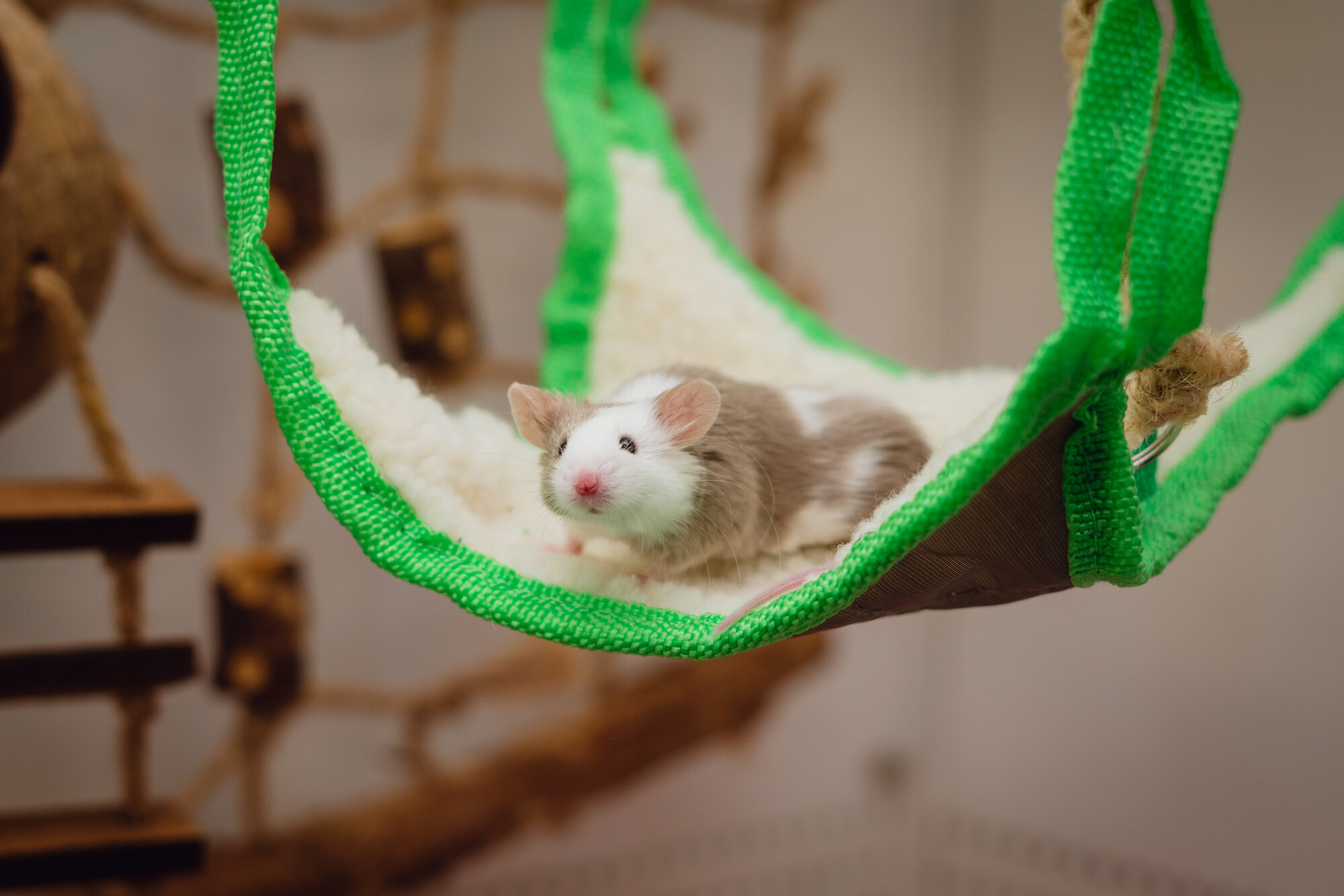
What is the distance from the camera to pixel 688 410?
1.98 feet

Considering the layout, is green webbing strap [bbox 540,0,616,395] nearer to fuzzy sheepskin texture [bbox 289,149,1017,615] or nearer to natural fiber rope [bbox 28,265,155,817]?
fuzzy sheepskin texture [bbox 289,149,1017,615]

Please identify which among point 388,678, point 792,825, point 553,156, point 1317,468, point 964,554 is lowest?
point 792,825

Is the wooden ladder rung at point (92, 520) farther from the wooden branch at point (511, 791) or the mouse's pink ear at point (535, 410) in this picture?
the wooden branch at point (511, 791)

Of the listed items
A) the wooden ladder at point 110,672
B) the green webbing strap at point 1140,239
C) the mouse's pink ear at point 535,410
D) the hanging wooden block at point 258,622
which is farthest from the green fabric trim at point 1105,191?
the hanging wooden block at point 258,622

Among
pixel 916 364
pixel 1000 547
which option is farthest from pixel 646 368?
pixel 916 364

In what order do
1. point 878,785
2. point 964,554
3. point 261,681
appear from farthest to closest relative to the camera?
point 878,785 → point 261,681 → point 964,554

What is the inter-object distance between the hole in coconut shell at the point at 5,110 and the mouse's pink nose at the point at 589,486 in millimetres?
571

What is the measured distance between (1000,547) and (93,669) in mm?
736

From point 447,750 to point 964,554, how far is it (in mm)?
1175

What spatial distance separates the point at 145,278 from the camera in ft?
4.23

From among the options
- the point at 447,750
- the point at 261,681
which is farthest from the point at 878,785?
the point at 261,681

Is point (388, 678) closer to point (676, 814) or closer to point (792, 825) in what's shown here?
point (676, 814)

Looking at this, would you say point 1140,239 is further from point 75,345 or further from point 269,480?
point 269,480

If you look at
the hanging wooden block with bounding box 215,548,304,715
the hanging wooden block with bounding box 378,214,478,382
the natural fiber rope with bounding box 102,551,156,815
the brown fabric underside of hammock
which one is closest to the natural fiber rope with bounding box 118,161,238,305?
the hanging wooden block with bounding box 378,214,478,382
